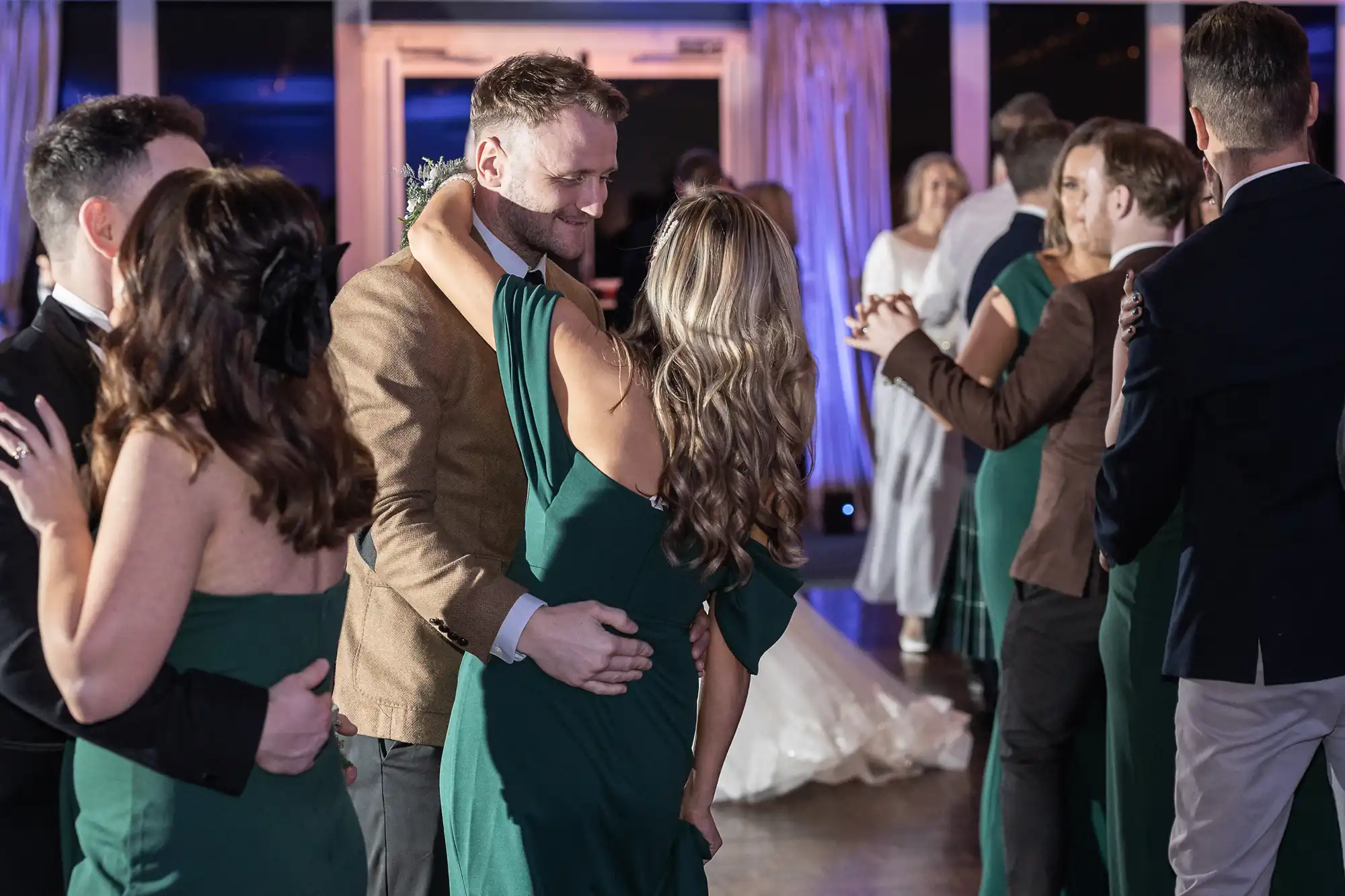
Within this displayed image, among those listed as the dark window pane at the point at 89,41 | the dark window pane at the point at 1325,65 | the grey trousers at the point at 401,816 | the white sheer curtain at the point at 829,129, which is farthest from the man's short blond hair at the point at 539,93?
the dark window pane at the point at 1325,65

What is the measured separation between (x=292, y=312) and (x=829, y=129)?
801cm

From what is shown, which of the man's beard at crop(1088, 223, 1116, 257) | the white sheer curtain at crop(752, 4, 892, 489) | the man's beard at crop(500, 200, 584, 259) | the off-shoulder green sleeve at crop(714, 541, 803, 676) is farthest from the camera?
the white sheer curtain at crop(752, 4, 892, 489)

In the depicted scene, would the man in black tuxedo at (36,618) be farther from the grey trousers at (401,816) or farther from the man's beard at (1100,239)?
the man's beard at (1100,239)

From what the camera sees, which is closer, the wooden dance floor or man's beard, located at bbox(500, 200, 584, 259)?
man's beard, located at bbox(500, 200, 584, 259)

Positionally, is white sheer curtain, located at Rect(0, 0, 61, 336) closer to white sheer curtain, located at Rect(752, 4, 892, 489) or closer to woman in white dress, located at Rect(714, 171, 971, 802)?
white sheer curtain, located at Rect(752, 4, 892, 489)

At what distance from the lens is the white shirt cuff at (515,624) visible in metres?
1.83

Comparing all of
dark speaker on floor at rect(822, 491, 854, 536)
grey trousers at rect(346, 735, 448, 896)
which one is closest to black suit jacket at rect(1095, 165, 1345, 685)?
grey trousers at rect(346, 735, 448, 896)

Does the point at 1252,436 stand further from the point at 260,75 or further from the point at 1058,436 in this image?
the point at 260,75

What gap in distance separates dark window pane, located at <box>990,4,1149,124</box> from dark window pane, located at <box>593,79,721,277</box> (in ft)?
6.16

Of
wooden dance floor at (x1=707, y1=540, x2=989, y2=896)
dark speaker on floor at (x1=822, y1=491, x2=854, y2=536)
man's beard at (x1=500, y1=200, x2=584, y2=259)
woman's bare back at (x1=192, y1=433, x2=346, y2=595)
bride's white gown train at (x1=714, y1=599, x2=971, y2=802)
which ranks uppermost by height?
man's beard at (x1=500, y1=200, x2=584, y2=259)

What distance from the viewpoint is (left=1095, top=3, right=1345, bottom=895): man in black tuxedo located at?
201 centimetres

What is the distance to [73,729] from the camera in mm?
1465

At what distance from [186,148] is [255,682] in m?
0.71

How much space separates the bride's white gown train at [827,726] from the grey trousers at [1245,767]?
2.08 meters
